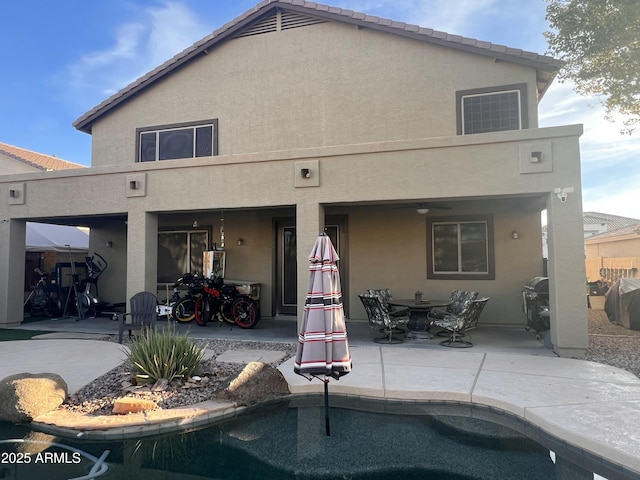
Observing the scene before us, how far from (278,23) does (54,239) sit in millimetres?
11545

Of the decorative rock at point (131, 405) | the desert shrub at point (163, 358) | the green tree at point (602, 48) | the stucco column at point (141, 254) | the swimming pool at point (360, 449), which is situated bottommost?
the swimming pool at point (360, 449)

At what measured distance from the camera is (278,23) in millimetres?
11180

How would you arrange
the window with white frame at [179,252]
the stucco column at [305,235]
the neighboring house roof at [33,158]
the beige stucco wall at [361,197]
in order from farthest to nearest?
the neighboring house roof at [33,158] → the window with white frame at [179,252] → the stucco column at [305,235] → the beige stucco wall at [361,197]

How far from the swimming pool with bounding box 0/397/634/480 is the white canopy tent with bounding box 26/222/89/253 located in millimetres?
11496

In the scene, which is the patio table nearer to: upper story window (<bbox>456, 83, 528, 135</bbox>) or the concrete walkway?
the concrete walkway

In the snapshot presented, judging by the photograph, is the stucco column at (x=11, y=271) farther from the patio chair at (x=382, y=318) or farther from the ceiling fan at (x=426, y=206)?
the ceiling fan at (x=426, y=206)

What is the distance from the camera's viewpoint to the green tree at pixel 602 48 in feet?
34.7

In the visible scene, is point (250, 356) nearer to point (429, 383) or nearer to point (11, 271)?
point (429, 383)

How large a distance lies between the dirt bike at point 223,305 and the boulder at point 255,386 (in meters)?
4.55

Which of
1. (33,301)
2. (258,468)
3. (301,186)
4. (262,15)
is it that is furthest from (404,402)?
(33,301)

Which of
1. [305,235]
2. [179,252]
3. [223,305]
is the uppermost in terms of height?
[305,235]

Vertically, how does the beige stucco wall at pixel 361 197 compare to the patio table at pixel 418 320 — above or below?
above

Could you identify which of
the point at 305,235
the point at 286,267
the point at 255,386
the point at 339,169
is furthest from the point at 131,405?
the point at 286,267

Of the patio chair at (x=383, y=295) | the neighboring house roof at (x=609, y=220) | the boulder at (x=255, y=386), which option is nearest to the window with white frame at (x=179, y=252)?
the patio chair at (x=383, y=295)
